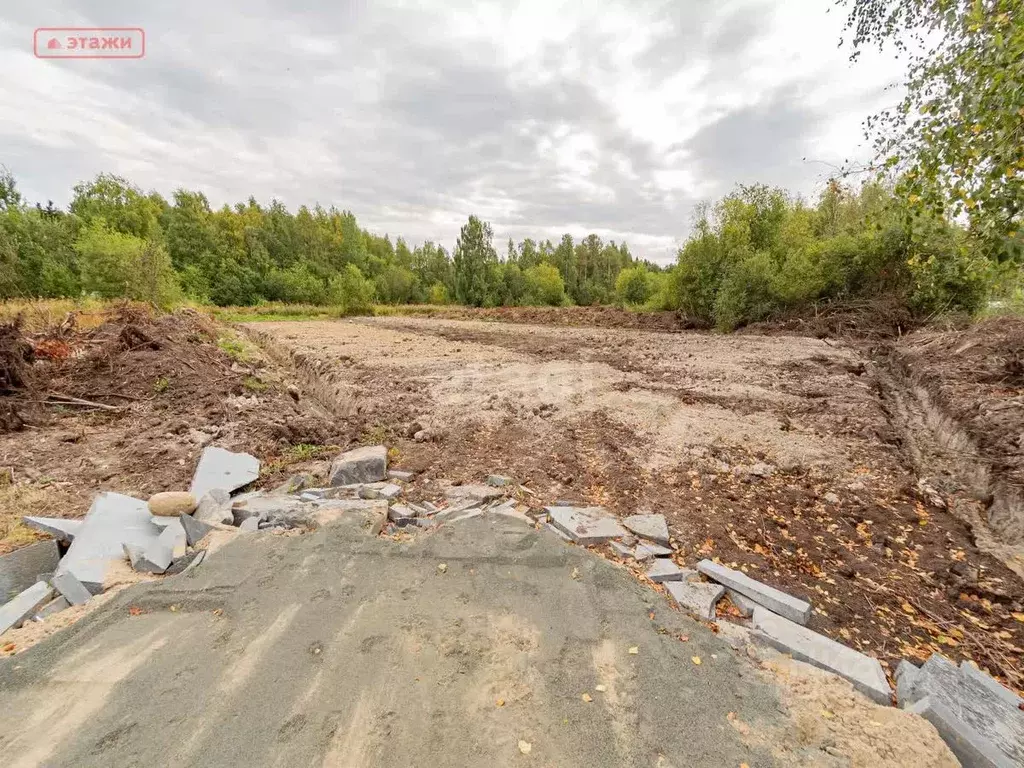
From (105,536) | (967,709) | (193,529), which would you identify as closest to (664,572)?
(967,709)

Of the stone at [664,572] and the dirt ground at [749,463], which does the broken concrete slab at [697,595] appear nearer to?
the stone at [664,572]

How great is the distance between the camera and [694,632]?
2365 mm

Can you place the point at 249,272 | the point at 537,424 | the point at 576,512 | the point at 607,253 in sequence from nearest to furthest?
the point at 576,512 → the point at 537,424 → the point at 249,272 → the point at 607,253

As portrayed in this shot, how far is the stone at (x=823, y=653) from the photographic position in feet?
6.66

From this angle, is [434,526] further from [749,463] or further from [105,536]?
[749,463]

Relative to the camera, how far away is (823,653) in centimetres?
223

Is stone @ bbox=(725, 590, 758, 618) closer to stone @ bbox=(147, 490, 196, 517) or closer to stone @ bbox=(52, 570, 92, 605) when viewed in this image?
stone @ bbox=(52, 570, 92, 605)

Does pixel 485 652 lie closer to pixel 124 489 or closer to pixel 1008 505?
pixel 124 489

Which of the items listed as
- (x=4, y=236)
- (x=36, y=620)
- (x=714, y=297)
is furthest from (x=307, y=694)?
(x=4, y=236)

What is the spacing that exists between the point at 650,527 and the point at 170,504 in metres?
4.10

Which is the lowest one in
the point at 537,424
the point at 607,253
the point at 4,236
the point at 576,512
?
the point at 576,512

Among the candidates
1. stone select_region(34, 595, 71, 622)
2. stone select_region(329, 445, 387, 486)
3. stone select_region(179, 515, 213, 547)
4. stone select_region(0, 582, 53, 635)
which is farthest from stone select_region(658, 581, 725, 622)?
stone select_region(0, 582, 53, 635)

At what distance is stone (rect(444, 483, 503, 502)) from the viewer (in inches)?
157

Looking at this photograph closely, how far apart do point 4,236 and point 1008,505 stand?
41127 mm
